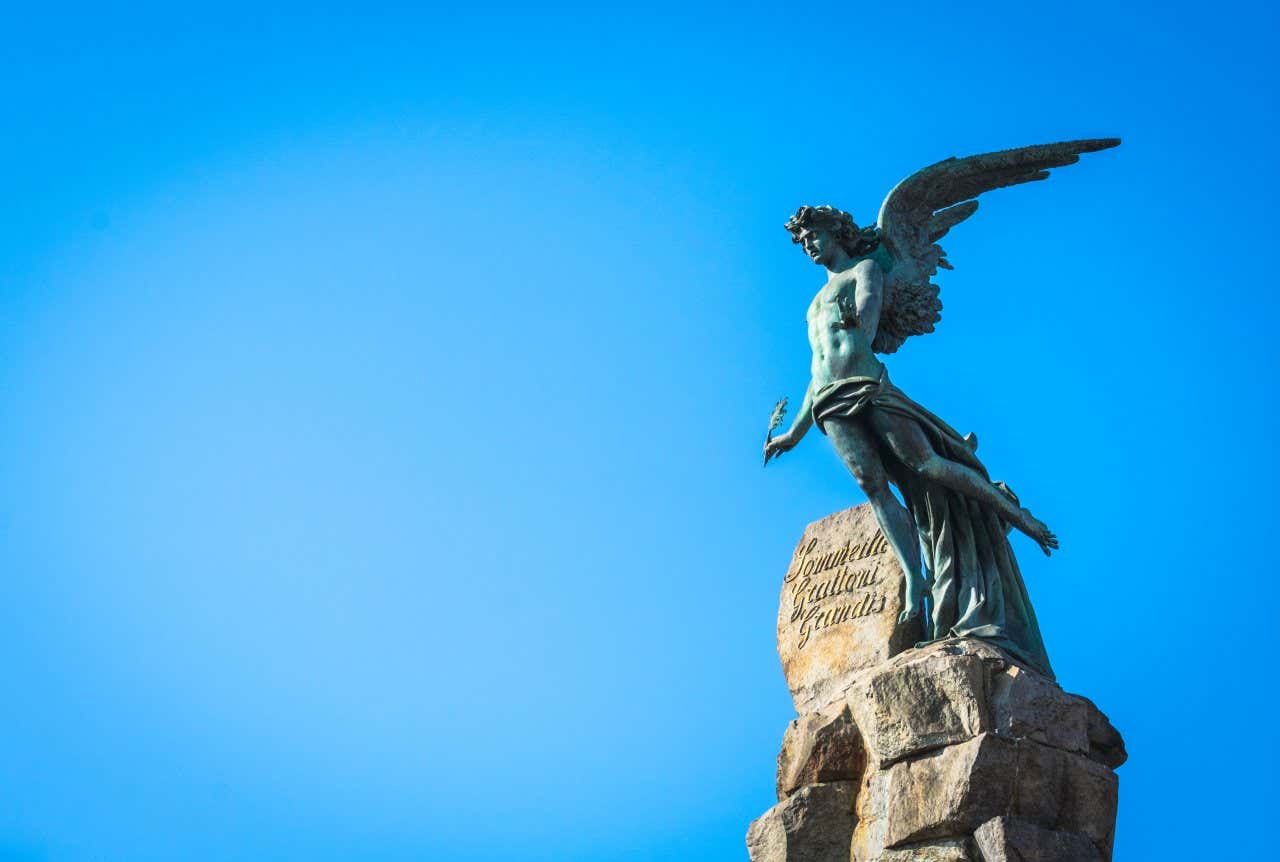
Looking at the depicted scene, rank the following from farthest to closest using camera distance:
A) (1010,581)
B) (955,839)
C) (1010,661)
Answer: (1010,581) < (1010,661) < (955,839)

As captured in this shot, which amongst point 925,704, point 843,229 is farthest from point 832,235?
point 925,704

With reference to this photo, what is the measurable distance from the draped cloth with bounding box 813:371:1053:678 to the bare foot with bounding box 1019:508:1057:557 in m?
0.17

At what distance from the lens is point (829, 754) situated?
9875 millimetres

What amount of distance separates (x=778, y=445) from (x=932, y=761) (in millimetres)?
2589

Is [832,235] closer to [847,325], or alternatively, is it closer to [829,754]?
[847,325]

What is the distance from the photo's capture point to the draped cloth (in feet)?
32.9

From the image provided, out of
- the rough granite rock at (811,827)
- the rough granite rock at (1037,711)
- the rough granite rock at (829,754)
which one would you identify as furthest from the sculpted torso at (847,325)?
the rough granite rock at (811,827)

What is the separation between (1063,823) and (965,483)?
209cm

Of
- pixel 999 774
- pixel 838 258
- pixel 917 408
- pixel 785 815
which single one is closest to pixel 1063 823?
pixel 999 774

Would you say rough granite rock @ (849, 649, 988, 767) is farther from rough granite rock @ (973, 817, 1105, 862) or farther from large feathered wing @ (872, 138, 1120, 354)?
large feathered wing @ (872, 138, 1120, 354)

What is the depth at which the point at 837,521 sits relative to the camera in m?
11.3

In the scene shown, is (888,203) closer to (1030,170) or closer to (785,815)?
(1030,170)

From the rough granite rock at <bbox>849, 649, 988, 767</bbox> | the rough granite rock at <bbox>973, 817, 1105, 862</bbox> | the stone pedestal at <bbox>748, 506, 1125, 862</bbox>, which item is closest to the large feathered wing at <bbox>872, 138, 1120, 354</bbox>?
the stone pedestal at <bbox>748, 506, 1125, 862</bbox>

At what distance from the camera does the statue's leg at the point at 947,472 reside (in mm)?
10211
